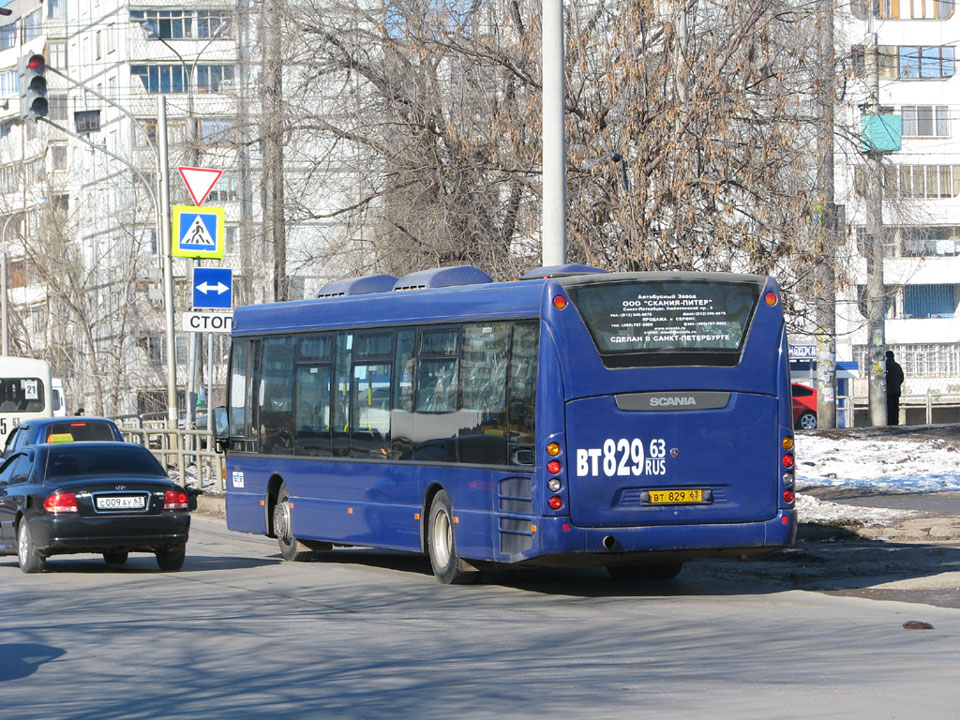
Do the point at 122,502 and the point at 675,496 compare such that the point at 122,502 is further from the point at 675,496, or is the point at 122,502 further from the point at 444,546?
the point at 675,496

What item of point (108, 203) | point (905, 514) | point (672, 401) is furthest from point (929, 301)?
point (672, 401)

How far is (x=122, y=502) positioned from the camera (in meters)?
17.4

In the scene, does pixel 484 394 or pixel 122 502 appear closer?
pixel 484 394

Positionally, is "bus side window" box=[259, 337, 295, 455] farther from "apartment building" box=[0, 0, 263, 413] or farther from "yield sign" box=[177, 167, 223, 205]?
"apartment building" box=[0, 0, 263, 413]

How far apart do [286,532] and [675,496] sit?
617 centimetres

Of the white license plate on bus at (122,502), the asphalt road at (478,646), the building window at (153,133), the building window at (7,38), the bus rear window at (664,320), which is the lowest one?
the asphalt road at (478,646)

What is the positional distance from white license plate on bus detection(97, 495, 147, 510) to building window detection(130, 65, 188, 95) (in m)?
55.7

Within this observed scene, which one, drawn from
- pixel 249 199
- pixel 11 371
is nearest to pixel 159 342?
pixel 11 371

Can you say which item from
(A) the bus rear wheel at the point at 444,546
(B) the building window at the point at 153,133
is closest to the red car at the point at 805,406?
(B) the building window at the point at 153,133

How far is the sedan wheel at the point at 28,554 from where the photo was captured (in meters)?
17.5

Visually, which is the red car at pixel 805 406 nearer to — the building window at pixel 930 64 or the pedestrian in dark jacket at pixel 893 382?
the pedestrian in dark jacket at pixel 893 382

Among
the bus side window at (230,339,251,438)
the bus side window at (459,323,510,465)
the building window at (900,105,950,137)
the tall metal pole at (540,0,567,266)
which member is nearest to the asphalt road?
the bus side window at (459,323,510,465)

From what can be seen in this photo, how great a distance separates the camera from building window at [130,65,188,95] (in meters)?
71.4

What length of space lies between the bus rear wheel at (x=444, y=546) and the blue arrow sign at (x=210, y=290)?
38.7 feet
